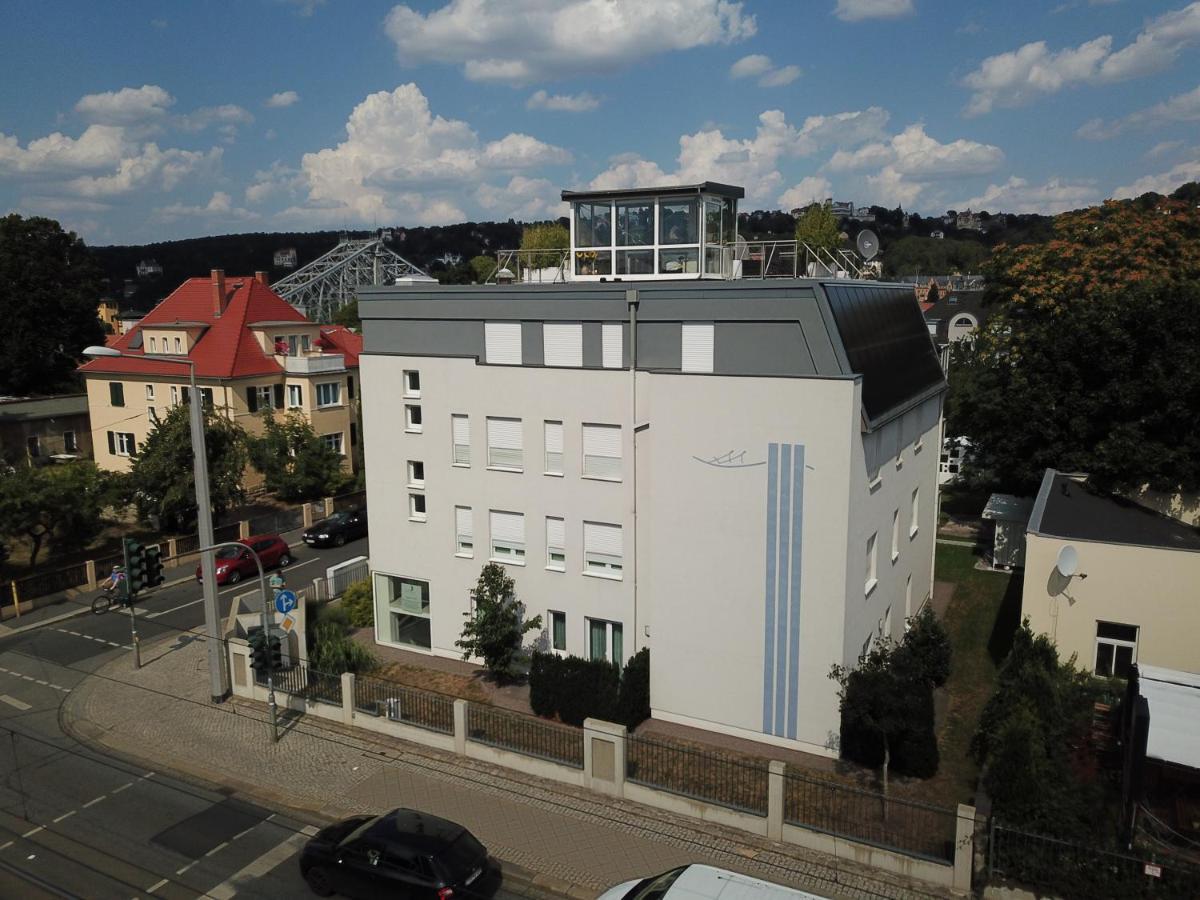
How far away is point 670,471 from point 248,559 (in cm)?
1992

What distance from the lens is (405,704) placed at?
1883cm

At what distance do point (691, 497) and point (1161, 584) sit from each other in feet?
35.2

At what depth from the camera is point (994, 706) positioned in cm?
1659

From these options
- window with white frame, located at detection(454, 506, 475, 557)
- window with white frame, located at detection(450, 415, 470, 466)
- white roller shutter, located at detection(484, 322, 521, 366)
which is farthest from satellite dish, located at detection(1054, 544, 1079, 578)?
window with white frame, located at detection(450, 415, 470, 466)

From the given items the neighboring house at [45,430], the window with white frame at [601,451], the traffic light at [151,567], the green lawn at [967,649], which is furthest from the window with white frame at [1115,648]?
the neighboring house at [45,430]

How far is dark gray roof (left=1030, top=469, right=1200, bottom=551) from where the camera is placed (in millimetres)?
19828

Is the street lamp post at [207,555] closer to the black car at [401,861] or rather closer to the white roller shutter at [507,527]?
the white roller shutter at [507,527]

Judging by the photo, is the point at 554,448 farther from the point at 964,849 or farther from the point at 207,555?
the point at 964,849

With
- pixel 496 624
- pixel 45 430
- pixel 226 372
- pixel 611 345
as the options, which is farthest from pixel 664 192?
pixel 45 430

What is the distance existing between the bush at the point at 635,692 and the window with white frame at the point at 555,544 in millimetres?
3025

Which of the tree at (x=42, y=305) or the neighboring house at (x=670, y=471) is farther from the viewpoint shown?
the tree at (x=42, y=305)

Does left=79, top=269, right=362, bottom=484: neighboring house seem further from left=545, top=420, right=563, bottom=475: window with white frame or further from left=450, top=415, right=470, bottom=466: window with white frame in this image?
left=545, top=420, right=563, bottom=475: window with white frame

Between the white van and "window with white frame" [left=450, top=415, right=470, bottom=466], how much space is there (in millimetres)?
12884

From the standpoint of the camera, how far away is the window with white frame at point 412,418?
22938 millimetres
